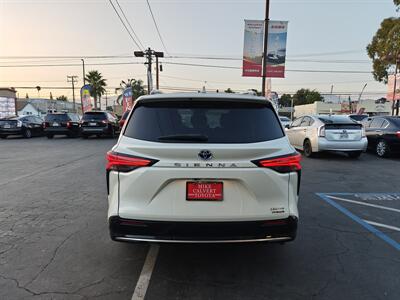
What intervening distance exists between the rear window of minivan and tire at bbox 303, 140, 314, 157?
30.6ft

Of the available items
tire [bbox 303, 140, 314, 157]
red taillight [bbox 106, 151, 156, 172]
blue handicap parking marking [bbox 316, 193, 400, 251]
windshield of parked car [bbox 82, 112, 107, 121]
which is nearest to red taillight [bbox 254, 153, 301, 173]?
red taillight [bbox 106, 151, 156, 172]

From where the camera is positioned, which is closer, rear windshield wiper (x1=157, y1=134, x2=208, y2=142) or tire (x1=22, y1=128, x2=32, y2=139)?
rear windshield wiper (x1=157, y1=134, x2=208, y2=142)

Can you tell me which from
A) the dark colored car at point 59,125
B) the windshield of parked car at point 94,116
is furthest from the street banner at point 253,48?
the dark colored car at point 59,125

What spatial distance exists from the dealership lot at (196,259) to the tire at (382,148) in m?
7.02

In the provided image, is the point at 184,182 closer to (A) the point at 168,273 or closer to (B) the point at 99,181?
(A) the point at 168,273

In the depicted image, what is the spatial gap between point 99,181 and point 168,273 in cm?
488

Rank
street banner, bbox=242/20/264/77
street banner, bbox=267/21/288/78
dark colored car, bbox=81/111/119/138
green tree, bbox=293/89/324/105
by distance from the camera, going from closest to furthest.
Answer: street banner, bbox=242/20/264/77 < street banner, bbox=267/21/288/78 < dark colored car, bbox=81/111/119/138 < green tree, bbox=293/89/324/105

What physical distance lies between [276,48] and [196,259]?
15.2 m

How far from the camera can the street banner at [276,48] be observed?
16.7 metres

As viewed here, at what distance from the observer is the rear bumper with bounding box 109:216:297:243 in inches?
118

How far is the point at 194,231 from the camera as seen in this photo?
3004mm

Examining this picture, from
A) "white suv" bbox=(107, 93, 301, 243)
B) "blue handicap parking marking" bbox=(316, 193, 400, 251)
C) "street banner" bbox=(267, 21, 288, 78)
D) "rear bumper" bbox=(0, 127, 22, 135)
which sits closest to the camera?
"white suv" bbox=(107, 93, 301, 243)

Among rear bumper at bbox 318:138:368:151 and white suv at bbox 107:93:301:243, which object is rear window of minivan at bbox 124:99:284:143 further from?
rear bumper at bbox 318:138:368:151

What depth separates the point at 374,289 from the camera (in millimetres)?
3125
